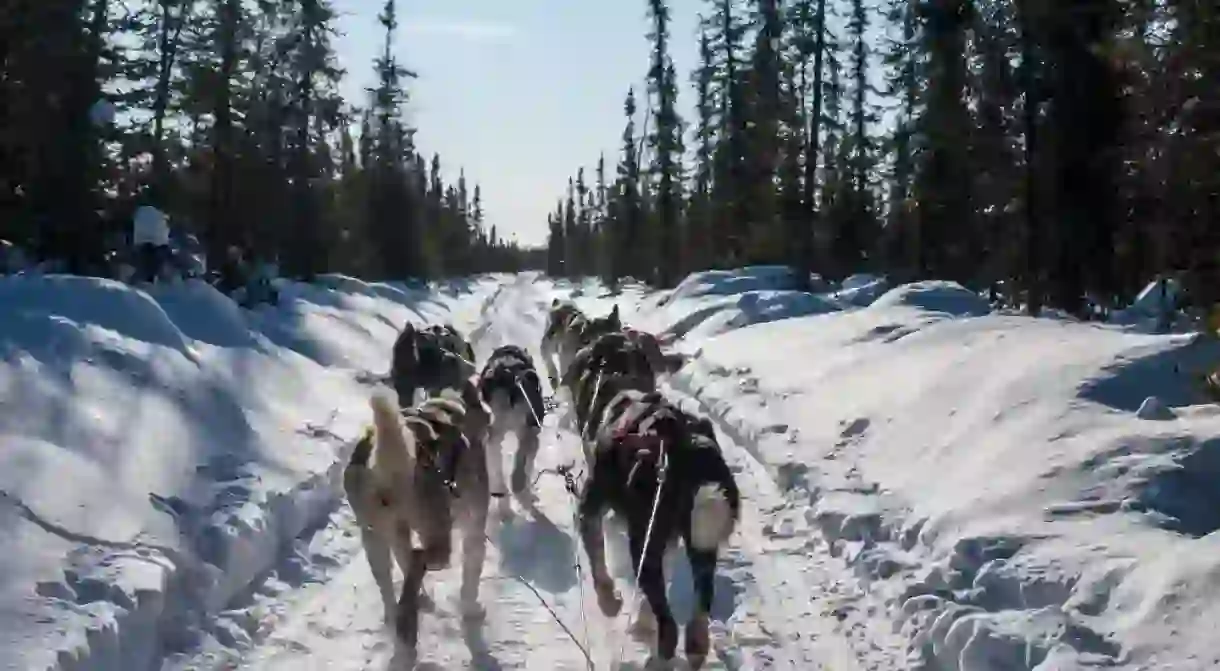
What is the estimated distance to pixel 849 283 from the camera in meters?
31.7

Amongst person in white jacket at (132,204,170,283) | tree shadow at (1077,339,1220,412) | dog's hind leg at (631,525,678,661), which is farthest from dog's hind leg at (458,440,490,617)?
person in white jacket at (132,204,170,283)

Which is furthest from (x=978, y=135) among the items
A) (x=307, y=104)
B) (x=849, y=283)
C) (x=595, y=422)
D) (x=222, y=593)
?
(x=307, y=104)

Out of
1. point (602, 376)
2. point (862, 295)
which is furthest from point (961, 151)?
Answer: point (602, 376)

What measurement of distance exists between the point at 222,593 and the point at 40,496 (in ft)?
4.21

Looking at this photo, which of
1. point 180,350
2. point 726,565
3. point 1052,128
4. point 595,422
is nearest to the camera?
point 726,565

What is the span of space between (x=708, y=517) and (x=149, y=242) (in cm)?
1660

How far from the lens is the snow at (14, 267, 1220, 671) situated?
208 inches

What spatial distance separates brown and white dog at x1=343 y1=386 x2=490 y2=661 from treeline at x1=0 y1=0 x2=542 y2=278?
15.3 metres

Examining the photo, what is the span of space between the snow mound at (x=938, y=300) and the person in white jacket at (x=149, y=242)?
13.0 metres

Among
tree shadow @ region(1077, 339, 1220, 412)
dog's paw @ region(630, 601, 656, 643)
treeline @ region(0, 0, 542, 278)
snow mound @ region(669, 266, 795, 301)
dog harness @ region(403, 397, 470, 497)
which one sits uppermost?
treeline @ region(0, 0, 542, 278)

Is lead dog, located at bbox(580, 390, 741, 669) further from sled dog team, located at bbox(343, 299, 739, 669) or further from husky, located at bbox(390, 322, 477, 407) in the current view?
husky, located at bbox(390, 322, 477, 407)

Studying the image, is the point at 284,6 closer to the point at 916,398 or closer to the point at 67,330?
the point at 67,330

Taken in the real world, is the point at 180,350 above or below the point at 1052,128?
below

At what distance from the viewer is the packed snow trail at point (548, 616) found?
5.61 meters
